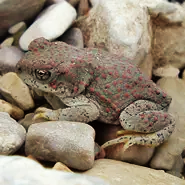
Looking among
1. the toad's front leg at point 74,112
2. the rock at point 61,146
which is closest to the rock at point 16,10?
the toad's front leg at point 74,112

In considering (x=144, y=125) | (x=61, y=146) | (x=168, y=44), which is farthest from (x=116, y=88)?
(x=168, y=44)

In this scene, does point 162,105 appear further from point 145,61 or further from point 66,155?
point 66,155

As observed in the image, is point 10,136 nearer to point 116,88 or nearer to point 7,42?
point 116,88

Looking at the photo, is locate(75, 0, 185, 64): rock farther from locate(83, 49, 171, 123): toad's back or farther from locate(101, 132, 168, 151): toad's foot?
locate(101, 132, 168, 151): toad's foot

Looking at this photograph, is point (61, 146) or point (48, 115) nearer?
point (61, 146)

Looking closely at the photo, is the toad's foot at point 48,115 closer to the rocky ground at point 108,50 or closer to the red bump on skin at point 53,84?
the rocky ground at point 108,50

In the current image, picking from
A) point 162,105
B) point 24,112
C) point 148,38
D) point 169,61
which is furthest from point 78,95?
point 169,61

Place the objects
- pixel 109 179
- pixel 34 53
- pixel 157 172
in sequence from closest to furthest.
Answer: pixel 109 179 → pixel 157 172 → pixel 34 53
